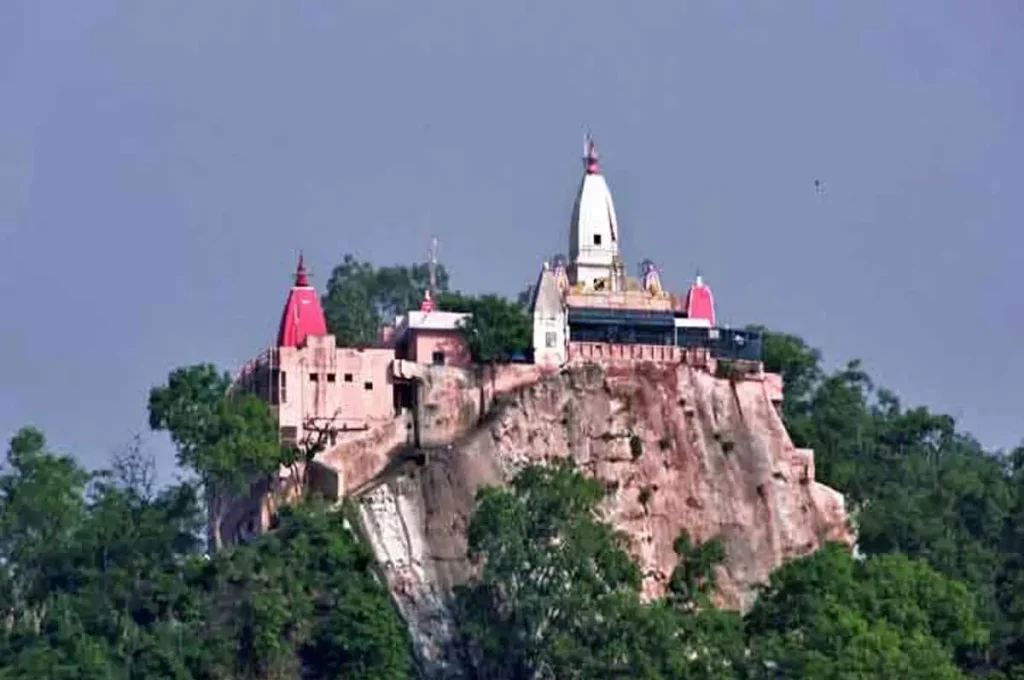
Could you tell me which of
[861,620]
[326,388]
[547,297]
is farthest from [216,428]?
[861,620]

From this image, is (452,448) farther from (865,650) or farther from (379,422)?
(865,650)

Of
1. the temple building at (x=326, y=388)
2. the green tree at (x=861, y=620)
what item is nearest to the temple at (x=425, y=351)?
the temple building at (x=326, y=388)

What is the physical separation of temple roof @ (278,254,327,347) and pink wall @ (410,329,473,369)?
6.86 ft

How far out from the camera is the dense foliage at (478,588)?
9056 centimetres

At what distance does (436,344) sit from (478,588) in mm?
7920

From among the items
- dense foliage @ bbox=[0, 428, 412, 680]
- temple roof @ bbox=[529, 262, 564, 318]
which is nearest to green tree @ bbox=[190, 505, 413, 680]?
dense foliage @ bbox=[0, 428, 412, 680]

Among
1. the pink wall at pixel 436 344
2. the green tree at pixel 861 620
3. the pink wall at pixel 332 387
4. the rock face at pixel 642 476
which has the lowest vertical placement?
the green tree at pixel 861 620

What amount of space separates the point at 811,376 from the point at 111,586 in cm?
1971

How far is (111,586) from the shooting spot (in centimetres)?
9644

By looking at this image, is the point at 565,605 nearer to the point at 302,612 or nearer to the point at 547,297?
the point at 302,612

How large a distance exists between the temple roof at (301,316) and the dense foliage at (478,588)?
6.19 feet

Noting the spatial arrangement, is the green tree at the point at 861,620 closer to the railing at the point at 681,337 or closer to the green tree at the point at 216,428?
the railing at the point at 681,337

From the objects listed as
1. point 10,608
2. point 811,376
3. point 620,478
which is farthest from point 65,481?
point 811,376

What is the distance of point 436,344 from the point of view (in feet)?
325
